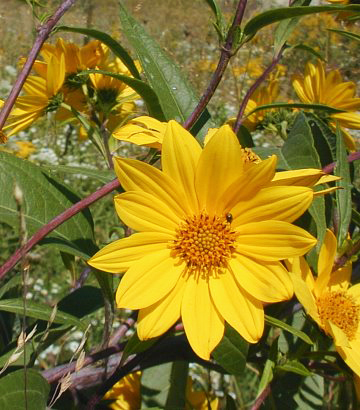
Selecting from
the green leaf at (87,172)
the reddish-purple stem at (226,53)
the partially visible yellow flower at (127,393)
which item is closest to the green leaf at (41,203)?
the green leaf at (87,172)

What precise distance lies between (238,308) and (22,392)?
0.23m

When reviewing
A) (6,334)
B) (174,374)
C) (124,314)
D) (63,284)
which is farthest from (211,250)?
(63,284)

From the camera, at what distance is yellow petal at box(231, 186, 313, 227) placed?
539 mm

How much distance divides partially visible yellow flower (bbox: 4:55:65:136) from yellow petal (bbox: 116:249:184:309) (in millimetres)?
368

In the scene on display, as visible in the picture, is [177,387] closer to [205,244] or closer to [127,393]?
[127,393]

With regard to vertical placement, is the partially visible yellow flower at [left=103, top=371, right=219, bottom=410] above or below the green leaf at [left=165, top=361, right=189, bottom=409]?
below

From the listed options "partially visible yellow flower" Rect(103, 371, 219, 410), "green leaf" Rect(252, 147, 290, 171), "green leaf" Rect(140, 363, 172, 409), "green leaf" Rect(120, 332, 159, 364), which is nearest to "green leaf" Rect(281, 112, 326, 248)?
"green leaf" Rect(252, 147, 290, 171)

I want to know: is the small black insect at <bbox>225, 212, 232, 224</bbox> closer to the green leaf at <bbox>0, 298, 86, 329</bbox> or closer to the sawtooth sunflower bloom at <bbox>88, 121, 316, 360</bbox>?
the sawtooth sunflower bloom at <bbox>88, 121, 316, 360</bbox>

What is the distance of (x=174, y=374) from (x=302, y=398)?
0.62 feet

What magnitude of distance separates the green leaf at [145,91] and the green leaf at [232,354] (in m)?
0.29

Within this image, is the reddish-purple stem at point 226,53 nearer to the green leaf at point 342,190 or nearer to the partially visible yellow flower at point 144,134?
the partially visible yellow flower at point 144,134

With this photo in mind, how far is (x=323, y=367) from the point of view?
700mm

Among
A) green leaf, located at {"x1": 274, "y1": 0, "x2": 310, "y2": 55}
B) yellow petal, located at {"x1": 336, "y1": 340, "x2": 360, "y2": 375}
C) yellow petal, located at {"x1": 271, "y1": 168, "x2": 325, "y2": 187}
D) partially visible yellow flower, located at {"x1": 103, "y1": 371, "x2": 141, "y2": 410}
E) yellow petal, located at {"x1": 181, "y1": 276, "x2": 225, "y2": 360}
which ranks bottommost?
partially visible yellow flower, located at {"x1": 103, "y1": 371, "x2": 141, "y2": 410}

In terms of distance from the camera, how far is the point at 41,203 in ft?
2.24
